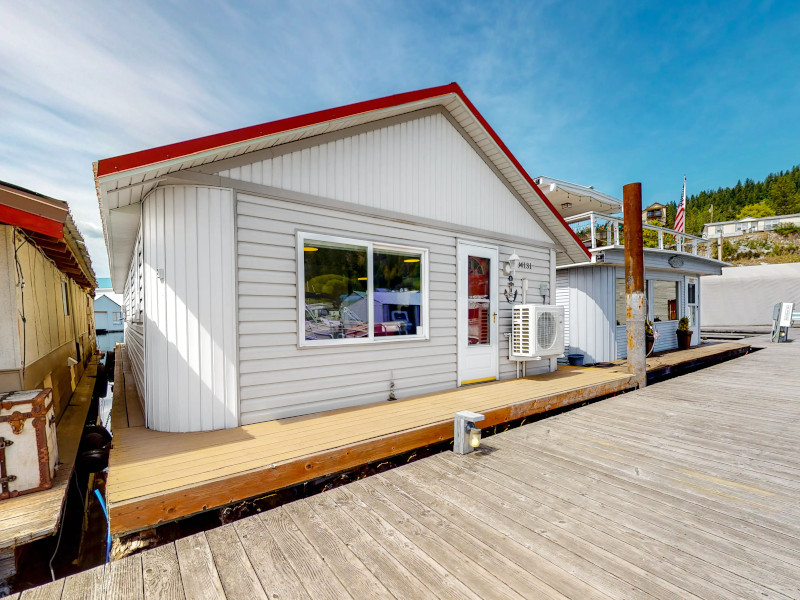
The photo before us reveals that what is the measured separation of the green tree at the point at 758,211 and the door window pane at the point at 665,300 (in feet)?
187

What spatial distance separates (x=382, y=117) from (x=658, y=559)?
4.85 meters

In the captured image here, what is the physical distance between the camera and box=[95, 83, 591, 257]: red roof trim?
2.81 m

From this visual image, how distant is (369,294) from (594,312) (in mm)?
6438

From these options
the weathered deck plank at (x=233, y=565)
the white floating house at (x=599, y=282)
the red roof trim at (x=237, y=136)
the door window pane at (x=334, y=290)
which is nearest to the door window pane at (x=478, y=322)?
the door window pane at (x=334, y=290)

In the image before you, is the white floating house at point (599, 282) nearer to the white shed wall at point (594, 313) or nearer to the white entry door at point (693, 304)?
the white shed wall at point (594, 313)

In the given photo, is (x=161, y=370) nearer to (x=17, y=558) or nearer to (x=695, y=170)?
(x=17, y=558)

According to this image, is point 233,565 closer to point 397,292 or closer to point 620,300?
point 397,292

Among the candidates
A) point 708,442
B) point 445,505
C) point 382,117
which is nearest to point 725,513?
point 708,442

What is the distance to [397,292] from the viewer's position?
470 centimetres

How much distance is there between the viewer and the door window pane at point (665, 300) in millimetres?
9867

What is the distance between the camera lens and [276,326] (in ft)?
12.2

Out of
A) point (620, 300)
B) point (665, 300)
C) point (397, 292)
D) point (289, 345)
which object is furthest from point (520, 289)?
point (665, 300)

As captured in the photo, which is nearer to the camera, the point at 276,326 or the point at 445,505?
the point at 445,505

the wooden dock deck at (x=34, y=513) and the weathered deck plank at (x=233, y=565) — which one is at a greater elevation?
the wooden dock deck at (x=34, y=513)
